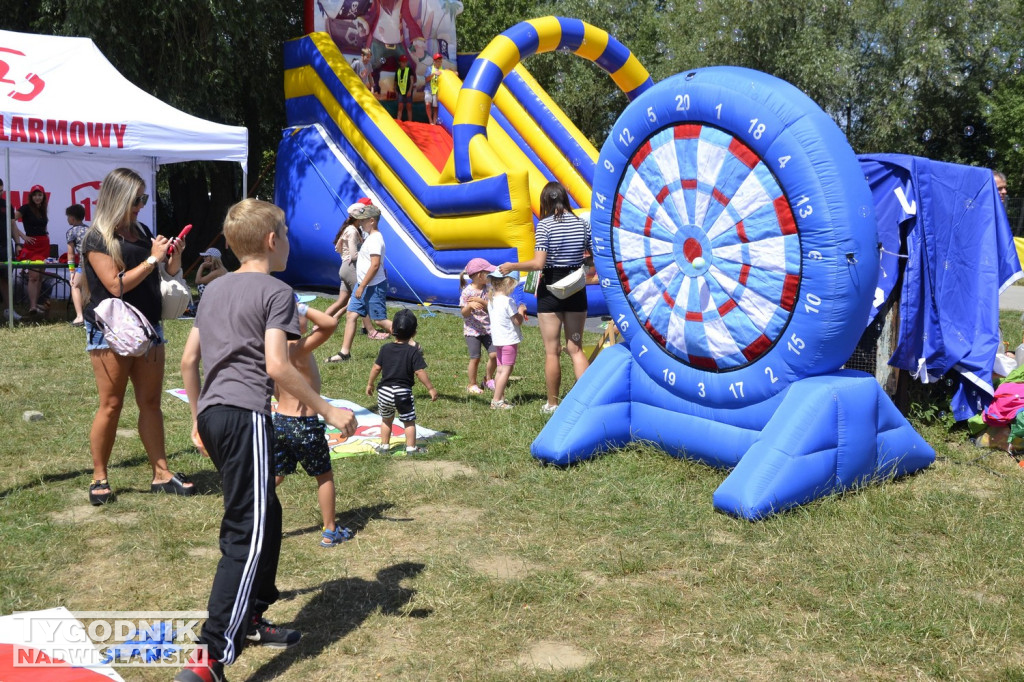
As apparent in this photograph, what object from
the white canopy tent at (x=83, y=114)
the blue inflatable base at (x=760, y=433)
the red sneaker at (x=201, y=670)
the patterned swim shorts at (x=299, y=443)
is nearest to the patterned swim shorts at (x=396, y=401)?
the blue inflatable base at (x=760, y=433)

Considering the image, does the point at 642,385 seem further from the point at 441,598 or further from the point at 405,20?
the point at 405,20

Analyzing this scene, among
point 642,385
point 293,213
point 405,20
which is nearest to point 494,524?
point 642,385

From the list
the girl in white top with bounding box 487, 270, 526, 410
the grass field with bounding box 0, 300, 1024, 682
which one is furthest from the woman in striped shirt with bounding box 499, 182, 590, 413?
the grass field with bounding box 0, 300, 1024, 682

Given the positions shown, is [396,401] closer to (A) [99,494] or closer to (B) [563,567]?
(A) [99,494]

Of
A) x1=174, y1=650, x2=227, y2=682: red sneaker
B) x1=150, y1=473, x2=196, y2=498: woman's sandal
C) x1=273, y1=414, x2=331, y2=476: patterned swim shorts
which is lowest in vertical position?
x1=150, y1=473, x2=196, y2=498: woman's sandal

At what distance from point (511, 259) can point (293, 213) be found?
4.51 m

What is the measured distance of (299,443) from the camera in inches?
165

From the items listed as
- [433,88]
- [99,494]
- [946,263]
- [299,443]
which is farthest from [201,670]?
[433,88]

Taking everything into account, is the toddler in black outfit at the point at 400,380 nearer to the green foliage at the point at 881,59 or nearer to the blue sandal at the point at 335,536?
the blue sandal at the point at 335,536

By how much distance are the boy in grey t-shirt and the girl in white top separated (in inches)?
157

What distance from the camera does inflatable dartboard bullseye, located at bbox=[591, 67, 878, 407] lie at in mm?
4621

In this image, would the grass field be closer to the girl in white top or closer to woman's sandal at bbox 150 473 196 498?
woman's sandal at bbox 150 473 196 498

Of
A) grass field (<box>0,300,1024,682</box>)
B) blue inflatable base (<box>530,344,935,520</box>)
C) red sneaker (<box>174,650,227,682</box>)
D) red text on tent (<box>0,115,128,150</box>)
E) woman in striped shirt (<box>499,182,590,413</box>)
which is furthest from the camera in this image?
red text on tent (<box>0,115,128,150</box>)

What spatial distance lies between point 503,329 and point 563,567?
11.1 feet
